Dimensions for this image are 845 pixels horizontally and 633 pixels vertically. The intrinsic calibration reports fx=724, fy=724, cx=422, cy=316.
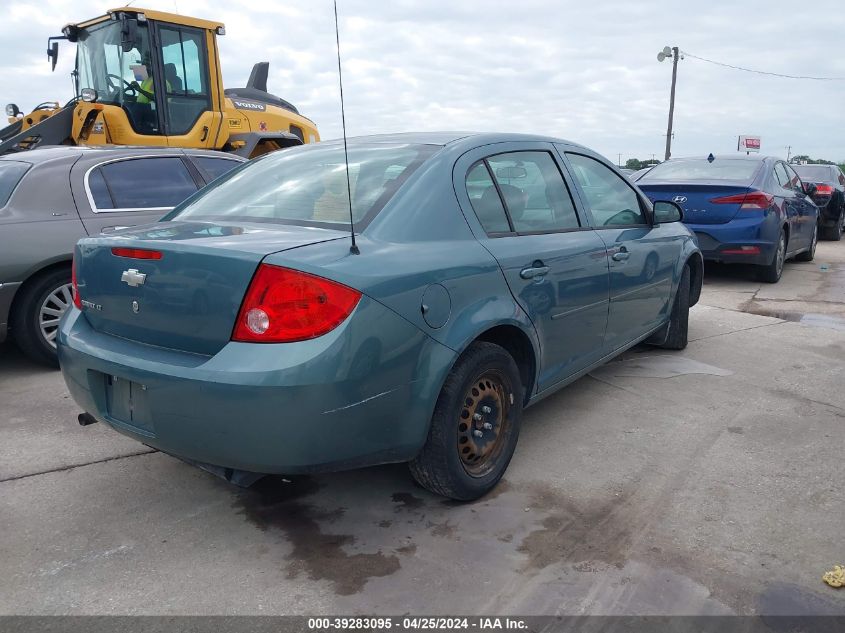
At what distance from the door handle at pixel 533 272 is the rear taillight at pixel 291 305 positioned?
106 centimetres

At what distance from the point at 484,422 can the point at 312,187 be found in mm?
1309

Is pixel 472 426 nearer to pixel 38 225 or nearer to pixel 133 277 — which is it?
pixel 133 277

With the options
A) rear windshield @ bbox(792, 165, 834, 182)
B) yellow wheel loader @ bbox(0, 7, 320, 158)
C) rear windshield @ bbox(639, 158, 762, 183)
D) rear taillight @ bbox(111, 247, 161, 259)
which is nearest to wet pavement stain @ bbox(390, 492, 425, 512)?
rear taillight @ bbox(111, 247, 161, 259)

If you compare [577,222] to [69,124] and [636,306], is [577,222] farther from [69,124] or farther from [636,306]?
[69,124]

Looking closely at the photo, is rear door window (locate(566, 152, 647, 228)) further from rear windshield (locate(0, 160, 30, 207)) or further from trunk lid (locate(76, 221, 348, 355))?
rear windshield (locate(0, 160, 30, 207))

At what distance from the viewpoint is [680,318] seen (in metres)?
5.43

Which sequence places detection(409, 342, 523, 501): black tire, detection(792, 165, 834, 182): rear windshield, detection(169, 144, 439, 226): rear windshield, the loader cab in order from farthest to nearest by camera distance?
1. detection(792, 165, 834, 182): rear windshield
2. the loader cab
3. detection(169, 144, 439, 226): rear windshield
4. detection(409, 342, 523, 501): black tire

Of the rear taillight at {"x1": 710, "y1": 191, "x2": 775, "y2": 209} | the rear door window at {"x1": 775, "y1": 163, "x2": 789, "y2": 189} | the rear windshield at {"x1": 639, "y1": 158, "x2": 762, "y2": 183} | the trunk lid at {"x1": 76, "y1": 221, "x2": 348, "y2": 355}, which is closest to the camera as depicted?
the trunk lid at {"x1": 76, "y1": 221, "x2": 348, "y2": 355}

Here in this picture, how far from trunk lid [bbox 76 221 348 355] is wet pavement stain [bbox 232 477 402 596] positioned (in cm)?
84

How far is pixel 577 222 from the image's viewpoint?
3.90 meters

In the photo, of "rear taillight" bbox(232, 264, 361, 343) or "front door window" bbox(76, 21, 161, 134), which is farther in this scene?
"front door window" bbox(76, 21, 161, 134)

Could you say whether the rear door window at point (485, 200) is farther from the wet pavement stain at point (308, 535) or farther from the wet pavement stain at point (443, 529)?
the wet pavement stain at point (308, 535)

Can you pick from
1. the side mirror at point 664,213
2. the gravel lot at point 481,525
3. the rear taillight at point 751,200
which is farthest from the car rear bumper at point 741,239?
the gravel lot at point 481,525

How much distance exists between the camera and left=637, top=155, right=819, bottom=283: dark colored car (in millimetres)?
8156
